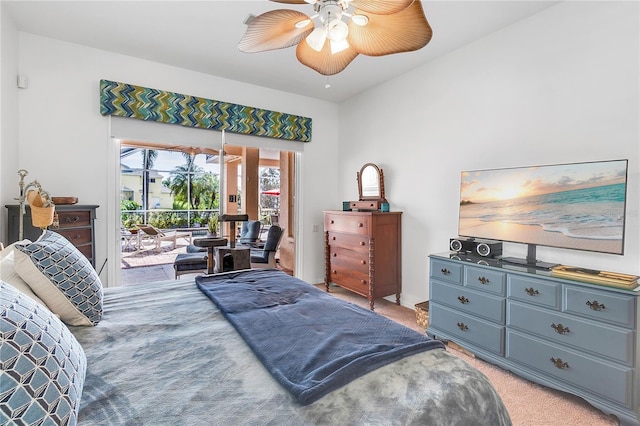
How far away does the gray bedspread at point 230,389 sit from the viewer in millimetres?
827

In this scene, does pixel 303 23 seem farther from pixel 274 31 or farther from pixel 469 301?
pixel 469 301

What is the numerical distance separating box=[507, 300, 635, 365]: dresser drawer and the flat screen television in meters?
0.41

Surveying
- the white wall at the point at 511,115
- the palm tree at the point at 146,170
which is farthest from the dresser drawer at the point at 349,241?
the palm tree at the point at 146,170

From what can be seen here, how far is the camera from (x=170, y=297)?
5.84 feet

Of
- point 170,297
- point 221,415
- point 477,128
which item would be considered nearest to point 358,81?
point 477,128

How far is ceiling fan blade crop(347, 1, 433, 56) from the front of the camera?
1.45m

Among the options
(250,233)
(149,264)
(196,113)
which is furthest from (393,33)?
(149,264)

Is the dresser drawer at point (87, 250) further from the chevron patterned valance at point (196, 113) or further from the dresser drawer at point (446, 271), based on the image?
the dresser drawer at point (446, 271)

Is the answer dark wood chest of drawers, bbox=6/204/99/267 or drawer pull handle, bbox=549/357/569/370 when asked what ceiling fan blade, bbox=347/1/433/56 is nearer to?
drawer pull handle, bbox=549/357/569/370

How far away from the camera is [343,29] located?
1475 mm

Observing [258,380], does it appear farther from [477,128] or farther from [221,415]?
[477,128]

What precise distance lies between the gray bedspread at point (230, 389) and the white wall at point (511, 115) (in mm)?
1942

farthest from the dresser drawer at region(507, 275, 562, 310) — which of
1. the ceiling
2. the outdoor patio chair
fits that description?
the outdoor patio chair

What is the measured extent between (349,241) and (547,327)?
2.15 meters
